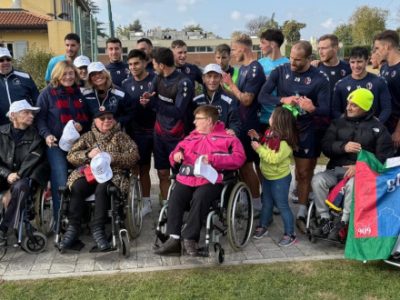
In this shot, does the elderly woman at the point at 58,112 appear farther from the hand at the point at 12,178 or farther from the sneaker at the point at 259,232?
the sneaker at the point at 259,232

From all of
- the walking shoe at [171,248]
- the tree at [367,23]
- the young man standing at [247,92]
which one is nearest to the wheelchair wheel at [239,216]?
the walking shoe at [171,248]

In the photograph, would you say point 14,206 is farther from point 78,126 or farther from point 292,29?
point 292,29

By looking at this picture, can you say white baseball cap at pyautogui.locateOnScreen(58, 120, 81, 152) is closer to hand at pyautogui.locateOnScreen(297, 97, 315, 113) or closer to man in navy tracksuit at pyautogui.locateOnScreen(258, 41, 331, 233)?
man in navy tracksuit at pyautogui.locateOnScreen(258, 41, 331, 233)

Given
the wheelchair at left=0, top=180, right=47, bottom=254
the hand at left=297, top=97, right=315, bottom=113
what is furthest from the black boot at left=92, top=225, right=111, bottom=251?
the hand at left=297, top=97, right=315, bottom=113

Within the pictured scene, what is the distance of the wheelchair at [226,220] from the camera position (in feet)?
12.6

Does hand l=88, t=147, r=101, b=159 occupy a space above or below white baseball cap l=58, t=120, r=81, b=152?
below

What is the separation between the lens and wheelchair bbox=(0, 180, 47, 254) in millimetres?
4055

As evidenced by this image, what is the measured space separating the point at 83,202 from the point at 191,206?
3.51ft

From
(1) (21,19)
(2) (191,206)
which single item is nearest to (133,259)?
(2) (191,206)

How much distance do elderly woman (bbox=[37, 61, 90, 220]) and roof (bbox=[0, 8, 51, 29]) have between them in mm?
26113

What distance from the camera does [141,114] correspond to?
5.18m

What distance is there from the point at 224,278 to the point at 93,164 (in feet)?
5.10

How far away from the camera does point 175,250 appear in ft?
12.6

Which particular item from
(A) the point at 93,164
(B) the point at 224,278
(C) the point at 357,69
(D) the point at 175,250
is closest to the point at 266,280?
(B) the point at 224,278
